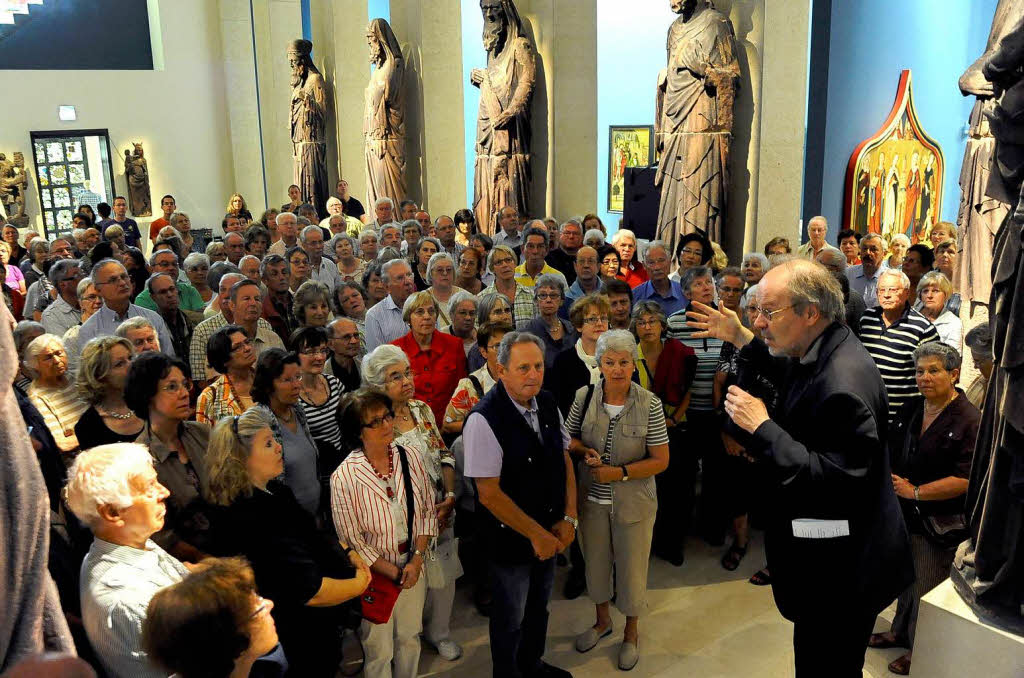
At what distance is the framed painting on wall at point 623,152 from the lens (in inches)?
560

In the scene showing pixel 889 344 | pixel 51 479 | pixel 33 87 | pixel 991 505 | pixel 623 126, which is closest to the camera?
A: pixel 991 505

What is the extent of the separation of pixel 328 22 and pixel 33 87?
22.0 feet

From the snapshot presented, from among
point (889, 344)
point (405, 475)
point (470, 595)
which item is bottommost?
point (470, 595)

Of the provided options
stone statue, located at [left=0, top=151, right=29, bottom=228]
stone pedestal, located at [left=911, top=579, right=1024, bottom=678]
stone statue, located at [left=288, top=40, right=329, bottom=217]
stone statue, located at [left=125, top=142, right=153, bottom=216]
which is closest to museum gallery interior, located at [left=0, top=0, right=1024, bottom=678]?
stone pedestal, located at [left=911, top=579, right=1024, bottom=678]

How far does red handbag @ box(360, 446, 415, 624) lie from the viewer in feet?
12.5

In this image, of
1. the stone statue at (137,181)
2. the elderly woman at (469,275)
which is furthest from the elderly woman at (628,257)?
the stone statue at (137,181)

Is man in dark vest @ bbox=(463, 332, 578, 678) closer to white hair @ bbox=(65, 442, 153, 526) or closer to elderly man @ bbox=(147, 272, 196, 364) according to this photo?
white hair @ bbox=(65, 442, 153, 526)

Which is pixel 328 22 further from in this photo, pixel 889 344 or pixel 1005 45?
pixel 1005 45

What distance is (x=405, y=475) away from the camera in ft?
12.6

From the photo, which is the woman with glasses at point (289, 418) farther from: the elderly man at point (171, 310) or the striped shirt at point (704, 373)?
the striped shirt at point (704, 373)

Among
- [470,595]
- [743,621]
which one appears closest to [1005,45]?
[743,621]

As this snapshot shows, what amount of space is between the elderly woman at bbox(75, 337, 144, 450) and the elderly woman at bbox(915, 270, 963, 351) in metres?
5.39

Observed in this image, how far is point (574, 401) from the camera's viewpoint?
4.76 meters

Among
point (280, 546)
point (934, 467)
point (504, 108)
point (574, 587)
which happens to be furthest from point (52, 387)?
point (504, 108)
